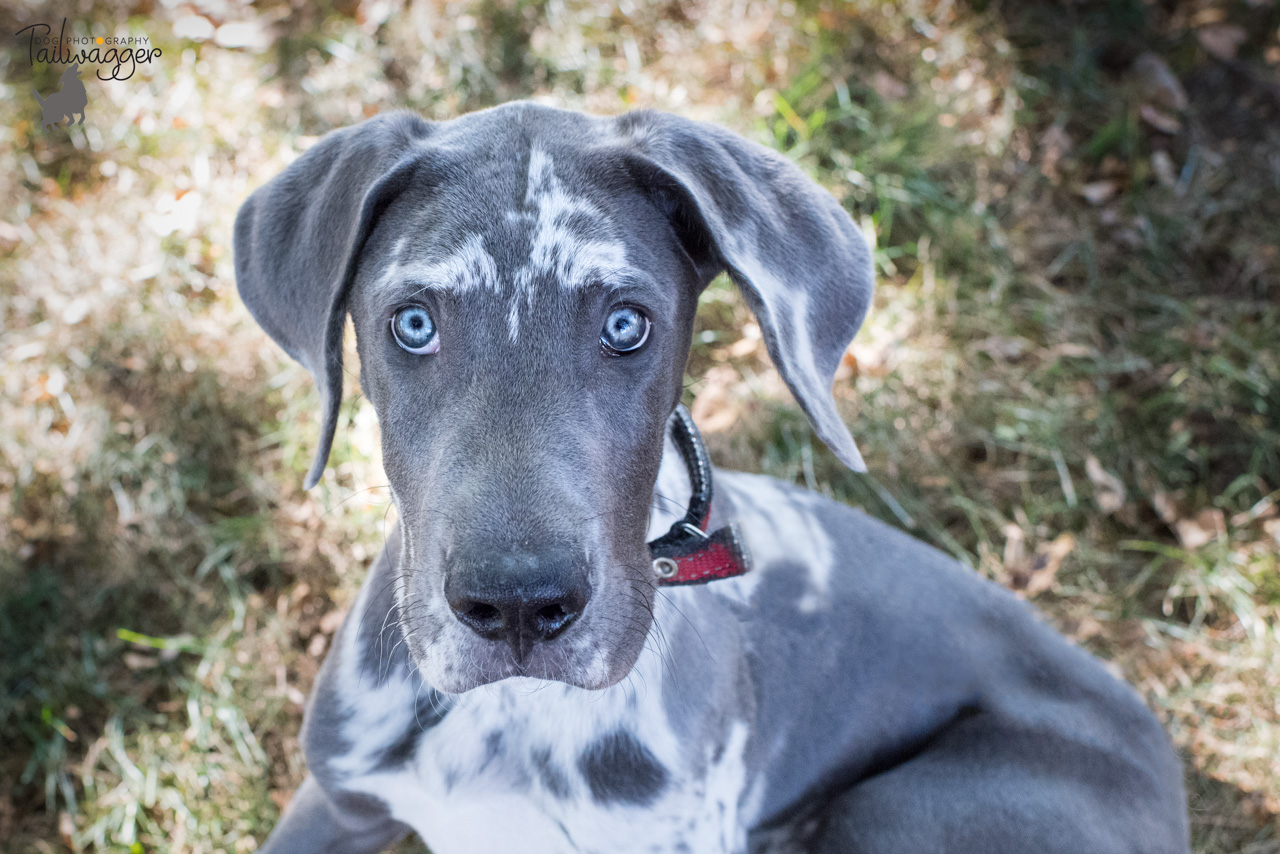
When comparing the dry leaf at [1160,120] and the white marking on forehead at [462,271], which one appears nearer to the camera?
the white marking on forehead at [462,271]

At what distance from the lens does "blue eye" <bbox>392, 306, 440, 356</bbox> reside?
83.8 inches

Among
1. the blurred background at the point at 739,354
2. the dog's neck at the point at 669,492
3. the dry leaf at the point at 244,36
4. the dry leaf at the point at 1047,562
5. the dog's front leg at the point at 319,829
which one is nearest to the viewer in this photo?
the dog's neck at the point at 669,492

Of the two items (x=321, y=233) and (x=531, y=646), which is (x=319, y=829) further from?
(x=321, y=233)

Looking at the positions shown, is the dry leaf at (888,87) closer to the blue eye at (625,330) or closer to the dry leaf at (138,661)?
the blue eye at (625,330)

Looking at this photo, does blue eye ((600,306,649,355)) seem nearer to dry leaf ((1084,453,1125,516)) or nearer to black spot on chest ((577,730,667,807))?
black spot on chest ((577,730,667,807))

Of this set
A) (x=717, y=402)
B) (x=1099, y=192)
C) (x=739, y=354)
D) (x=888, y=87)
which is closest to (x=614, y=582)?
(x=717, y=402)

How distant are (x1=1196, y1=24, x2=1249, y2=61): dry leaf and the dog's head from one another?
4.70 m

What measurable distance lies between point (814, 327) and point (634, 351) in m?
0.46

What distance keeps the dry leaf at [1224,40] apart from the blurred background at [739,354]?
34 millimetres

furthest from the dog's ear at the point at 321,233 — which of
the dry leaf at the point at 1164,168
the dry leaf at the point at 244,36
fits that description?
the dry leaf at the point at 1164,168

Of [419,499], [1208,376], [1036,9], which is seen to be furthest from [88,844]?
[1036,9]

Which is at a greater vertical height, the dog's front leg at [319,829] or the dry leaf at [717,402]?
the dry leaf at [717,402]

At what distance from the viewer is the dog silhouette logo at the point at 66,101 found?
210 inches

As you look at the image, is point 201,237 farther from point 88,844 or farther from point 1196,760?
point 1196,760
